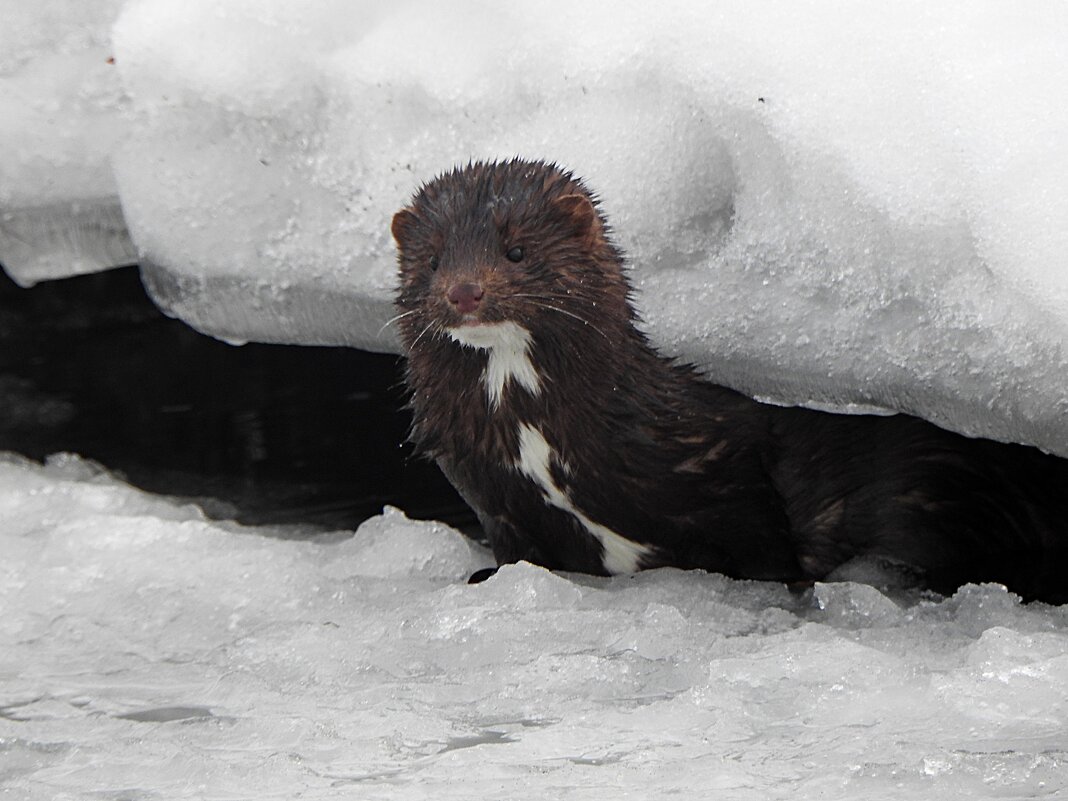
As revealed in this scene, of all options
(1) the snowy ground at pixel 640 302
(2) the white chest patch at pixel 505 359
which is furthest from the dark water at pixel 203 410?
(2) the white chest patch at pixel 505 359

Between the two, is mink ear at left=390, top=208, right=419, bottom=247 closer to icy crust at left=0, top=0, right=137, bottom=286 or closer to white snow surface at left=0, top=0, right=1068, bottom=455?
white snow surface at left=0, top=0, right=1068, bottom=455

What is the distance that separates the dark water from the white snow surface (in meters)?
0.83

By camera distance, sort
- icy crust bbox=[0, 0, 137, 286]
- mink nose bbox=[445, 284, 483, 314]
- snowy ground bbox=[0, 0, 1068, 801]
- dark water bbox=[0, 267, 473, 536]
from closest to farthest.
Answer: snowy ground bbox=[0, 0, 1068, 801] < mink nose bbox=[445, 284, 483, 314] < icy crust bbox=[0, 0, 137, 286] < dark water bbox=[0, 267, 473, 536]

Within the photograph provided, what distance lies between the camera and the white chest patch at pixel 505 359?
3.73 m

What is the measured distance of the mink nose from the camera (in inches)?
140

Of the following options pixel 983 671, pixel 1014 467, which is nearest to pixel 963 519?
pixel 1014 467

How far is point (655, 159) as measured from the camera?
409 centimetres

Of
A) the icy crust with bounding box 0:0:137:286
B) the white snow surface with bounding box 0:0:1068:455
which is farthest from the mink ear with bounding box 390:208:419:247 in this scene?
the icy crust with bounding box 0:0:137:286

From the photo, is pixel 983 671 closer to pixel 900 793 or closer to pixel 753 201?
pixel 900 793

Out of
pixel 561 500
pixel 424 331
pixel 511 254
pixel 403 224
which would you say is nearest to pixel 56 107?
pixel 403 224

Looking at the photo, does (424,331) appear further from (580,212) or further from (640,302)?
(640,302)

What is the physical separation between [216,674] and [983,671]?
151cm

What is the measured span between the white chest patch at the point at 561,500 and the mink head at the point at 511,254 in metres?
0.29

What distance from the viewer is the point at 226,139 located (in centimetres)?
461
